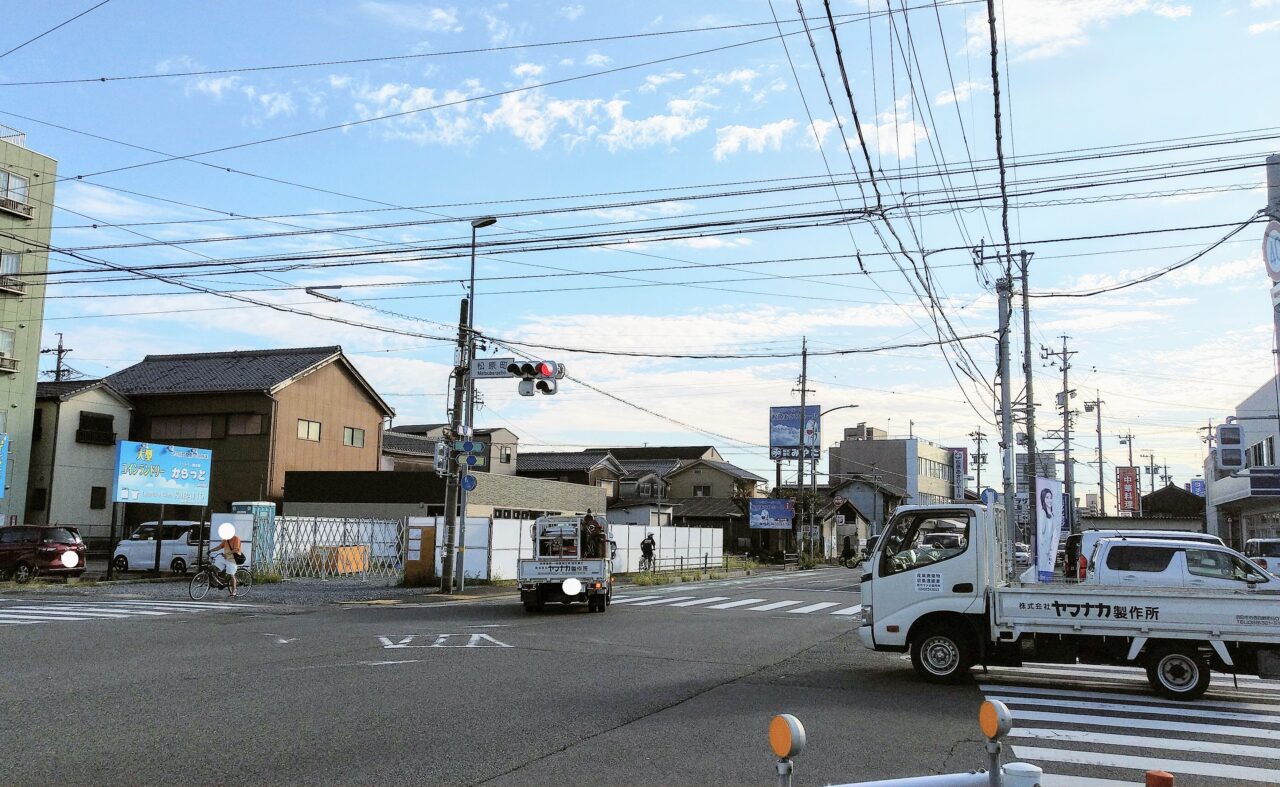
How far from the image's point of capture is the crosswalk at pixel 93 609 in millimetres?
17188

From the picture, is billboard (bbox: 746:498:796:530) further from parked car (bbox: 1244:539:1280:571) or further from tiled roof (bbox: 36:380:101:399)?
tiled roof (bbox: 36:380:101:399)

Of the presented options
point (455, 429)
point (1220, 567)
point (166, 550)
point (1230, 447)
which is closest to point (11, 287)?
point (166, 550)

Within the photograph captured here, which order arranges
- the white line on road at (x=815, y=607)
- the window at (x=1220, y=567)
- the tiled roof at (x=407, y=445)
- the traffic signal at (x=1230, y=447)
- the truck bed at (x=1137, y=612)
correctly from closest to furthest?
the truck bed at (x=1137, y=612)
the window at (x=1220, y=567)
the white line on road at (x=815, y=607)
the traffic signal at (x=1230, y=447)
the tiled roof at (x=407, y=445)

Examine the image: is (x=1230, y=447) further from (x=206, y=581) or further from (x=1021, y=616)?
(x=206, y=581)

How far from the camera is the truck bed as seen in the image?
9789mm

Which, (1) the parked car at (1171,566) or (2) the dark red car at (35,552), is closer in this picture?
(1) the parked car at (1171,566)

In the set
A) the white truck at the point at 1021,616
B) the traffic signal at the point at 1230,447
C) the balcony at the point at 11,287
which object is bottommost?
the white truck at the point at 1021,616

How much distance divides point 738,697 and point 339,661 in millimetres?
5311

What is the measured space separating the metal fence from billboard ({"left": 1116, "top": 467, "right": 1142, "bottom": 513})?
52043 mm

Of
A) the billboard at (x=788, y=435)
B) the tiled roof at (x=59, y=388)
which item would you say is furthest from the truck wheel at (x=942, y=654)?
the billboard at (x=788, y=435)

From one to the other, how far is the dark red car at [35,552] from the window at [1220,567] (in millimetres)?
27141

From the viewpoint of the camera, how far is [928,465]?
95.1 meters

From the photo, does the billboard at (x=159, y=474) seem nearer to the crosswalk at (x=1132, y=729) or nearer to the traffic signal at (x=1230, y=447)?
the crosswalk at (x=1132, y=729)

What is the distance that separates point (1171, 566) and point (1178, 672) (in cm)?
782
